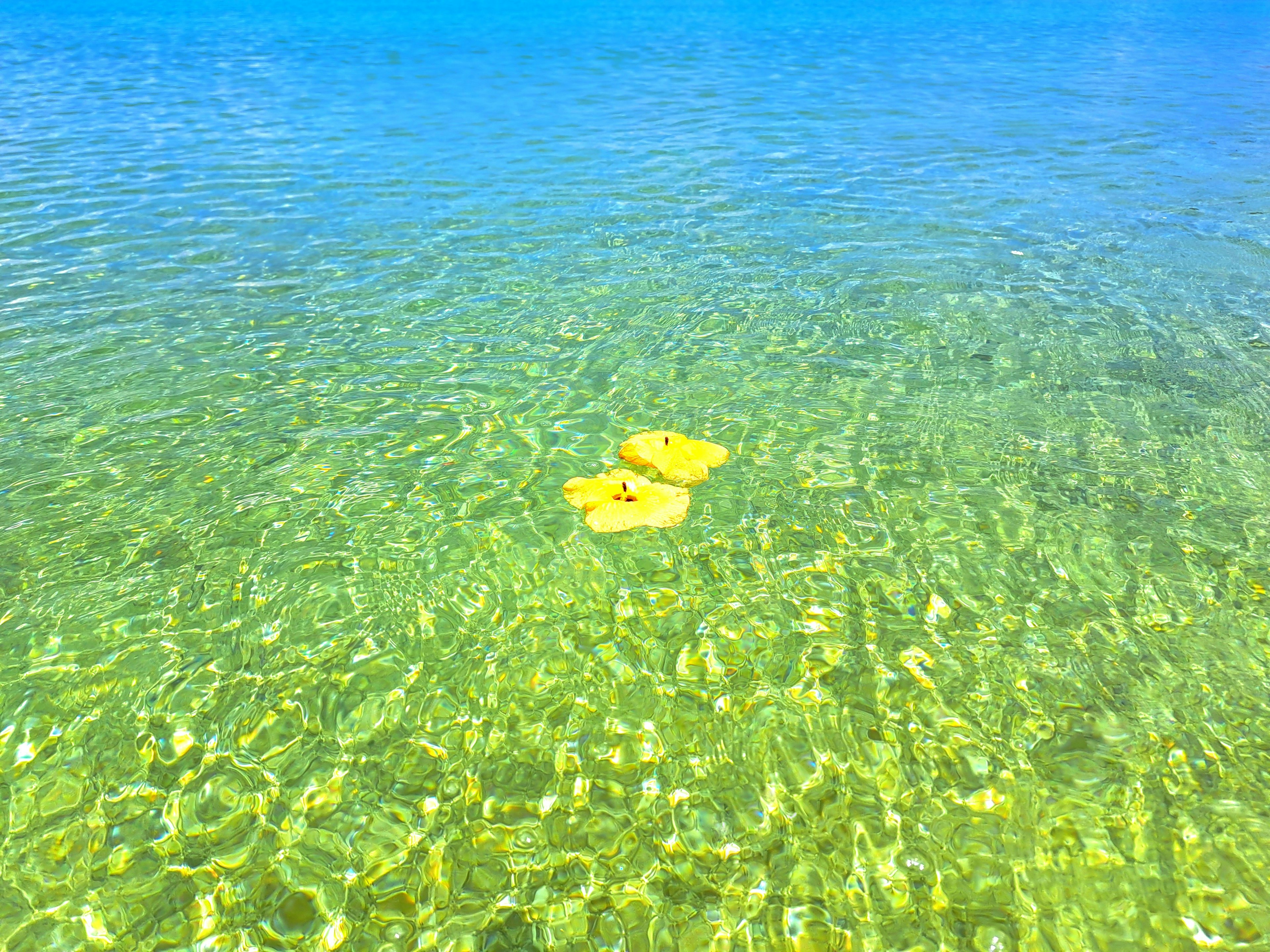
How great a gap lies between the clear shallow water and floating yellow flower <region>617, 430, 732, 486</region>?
140 mm

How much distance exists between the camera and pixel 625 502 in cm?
516

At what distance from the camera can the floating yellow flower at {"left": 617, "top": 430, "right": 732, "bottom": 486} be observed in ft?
18.0

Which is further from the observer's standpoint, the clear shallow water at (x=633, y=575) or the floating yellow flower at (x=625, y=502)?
the floating yellow flower at (x=625, y=502)

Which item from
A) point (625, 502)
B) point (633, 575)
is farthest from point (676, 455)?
point (633, 575)

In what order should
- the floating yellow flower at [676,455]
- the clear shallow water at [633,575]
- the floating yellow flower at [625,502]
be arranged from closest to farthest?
the clear shallow water at [633,575], the floating yellow flower at [625,502], the floating yellow flower at [676,455]

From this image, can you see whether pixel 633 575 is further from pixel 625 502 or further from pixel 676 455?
pixel 676 455

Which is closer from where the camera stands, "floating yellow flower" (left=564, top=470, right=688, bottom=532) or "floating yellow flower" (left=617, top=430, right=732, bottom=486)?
"floating yellow flower" (left=564, top=470, right=688, bottom=532)

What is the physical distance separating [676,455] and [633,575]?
114cm

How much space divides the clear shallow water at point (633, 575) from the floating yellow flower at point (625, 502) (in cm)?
14

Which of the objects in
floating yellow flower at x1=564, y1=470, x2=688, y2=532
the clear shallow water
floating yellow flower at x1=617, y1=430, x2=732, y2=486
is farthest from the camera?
floating yellow flower at x1=617, y1=430, x2=732, y2=486

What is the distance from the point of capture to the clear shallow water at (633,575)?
10.4 feet

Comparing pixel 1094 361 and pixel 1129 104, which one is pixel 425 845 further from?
pixel 1129 104

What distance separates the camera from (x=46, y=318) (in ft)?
25.7

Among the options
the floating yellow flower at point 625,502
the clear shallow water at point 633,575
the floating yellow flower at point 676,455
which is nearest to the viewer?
the clear shallow water at point 633,575
